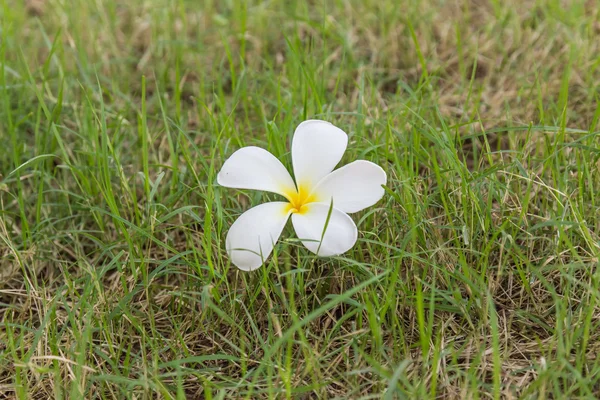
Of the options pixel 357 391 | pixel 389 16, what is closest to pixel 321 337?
pixel 357 391

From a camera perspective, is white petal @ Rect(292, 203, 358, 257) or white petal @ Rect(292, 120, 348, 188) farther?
white petal @ Rect(292, 120, 348, 188)

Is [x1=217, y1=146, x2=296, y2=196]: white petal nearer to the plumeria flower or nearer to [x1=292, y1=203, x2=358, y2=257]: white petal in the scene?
the plumeria flower

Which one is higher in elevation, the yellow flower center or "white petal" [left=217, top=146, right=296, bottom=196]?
"white petal" [left=217, top=146, right=296, bottom=196]

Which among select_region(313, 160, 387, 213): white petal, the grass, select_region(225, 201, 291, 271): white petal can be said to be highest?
select_region(313, 160, 387, 213): white petal

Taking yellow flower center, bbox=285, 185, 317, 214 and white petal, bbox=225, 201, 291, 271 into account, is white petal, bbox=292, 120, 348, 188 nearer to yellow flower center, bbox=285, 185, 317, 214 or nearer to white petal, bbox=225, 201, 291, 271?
yellow flower center, bbox=285, 185, 317, 214

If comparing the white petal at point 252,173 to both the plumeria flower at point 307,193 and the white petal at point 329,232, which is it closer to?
the plumeria flower at point 307,193

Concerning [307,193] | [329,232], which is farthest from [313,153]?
[329,232]

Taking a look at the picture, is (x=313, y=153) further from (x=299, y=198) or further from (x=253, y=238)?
(x=253, y=238)

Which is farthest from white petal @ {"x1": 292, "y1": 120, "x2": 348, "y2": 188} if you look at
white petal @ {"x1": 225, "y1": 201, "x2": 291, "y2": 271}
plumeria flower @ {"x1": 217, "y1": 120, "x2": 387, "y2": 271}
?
white petal @ {"x1": 225, "y1": 201, "x2": 291, "y2": 271}
